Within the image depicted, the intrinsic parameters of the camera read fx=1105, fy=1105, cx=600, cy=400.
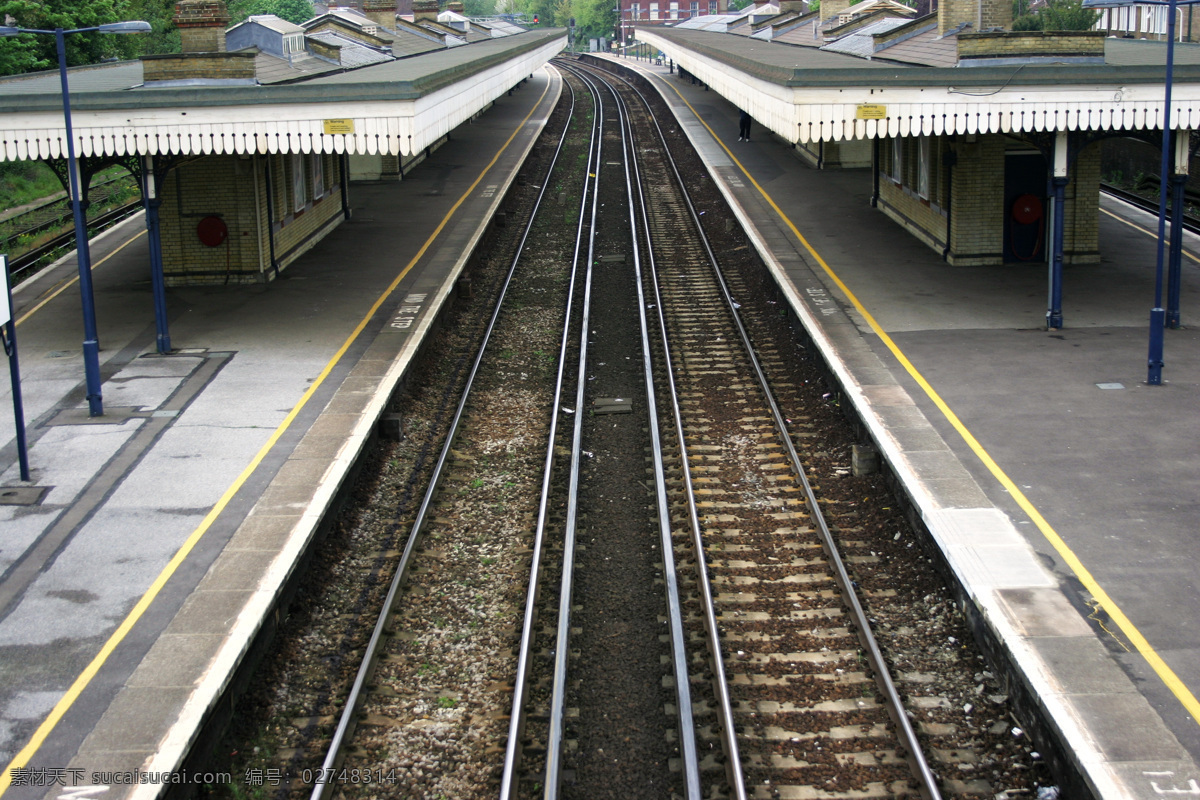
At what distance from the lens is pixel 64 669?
7777 millimetres

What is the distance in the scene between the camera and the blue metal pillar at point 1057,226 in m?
15.2

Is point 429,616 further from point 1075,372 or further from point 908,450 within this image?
point 1075,372

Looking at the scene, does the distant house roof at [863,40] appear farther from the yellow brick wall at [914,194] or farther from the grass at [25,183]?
the grass at [25,183]

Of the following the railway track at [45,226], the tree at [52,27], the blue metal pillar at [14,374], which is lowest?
the blue metal pillar at [14,374]

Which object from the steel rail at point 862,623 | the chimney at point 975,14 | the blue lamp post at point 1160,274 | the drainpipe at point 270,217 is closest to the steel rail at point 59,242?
the drainpipe at point 270,217

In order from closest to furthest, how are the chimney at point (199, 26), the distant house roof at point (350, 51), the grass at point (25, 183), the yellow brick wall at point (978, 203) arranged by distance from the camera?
the chimney at point (199, 26) < the yellow brick wall at point (978, 203) < the distant house roof at point (350, 51) < the grass at point (25, 183)

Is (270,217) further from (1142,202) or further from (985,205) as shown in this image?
(1142,202)

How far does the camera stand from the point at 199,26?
59.4 ft

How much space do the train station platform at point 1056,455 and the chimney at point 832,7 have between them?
62.8 ft

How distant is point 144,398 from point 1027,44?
47.5 ft

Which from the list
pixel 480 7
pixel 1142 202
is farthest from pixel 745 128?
pixel 480 7

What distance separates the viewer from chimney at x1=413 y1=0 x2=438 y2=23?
2062 inches

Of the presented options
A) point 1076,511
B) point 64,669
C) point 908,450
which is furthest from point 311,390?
point 1076,511

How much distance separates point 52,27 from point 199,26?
72.8ft
